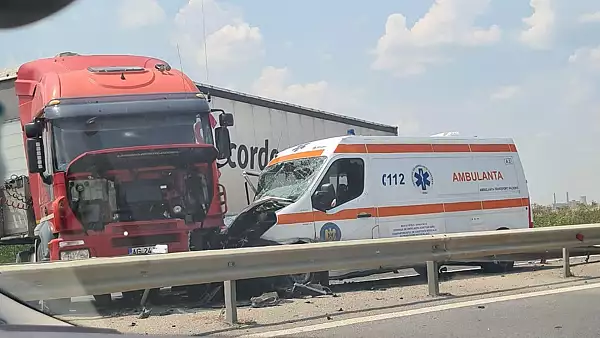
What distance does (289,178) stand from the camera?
1093cm

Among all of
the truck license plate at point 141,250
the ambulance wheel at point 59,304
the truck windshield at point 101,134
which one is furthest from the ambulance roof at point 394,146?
the ambulance wheel at point 59,304

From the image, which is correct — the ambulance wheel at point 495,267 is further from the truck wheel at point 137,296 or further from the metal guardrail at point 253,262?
the truck wheel at point 137,296

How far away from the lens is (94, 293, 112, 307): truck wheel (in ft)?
19.8

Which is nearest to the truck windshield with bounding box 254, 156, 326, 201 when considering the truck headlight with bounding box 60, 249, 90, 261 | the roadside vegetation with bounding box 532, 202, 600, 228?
the truck headlight with bounding box 60, 249, 90, 261

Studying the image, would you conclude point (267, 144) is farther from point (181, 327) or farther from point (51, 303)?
point (51, 303)

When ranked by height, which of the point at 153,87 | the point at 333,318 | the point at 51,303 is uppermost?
the point at 153,87

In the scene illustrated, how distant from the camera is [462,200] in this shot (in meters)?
11.4

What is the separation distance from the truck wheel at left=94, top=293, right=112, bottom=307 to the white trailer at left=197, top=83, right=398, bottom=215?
4649 mm

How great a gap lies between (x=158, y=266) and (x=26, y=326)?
3.28 m

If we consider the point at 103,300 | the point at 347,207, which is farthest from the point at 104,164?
the point at 347,207

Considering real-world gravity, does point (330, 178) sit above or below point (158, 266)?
above

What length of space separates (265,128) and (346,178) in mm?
3891

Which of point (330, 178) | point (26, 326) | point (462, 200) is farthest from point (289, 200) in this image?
point (26, 326)

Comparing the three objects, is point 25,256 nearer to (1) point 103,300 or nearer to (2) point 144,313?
(2) point 144,313
